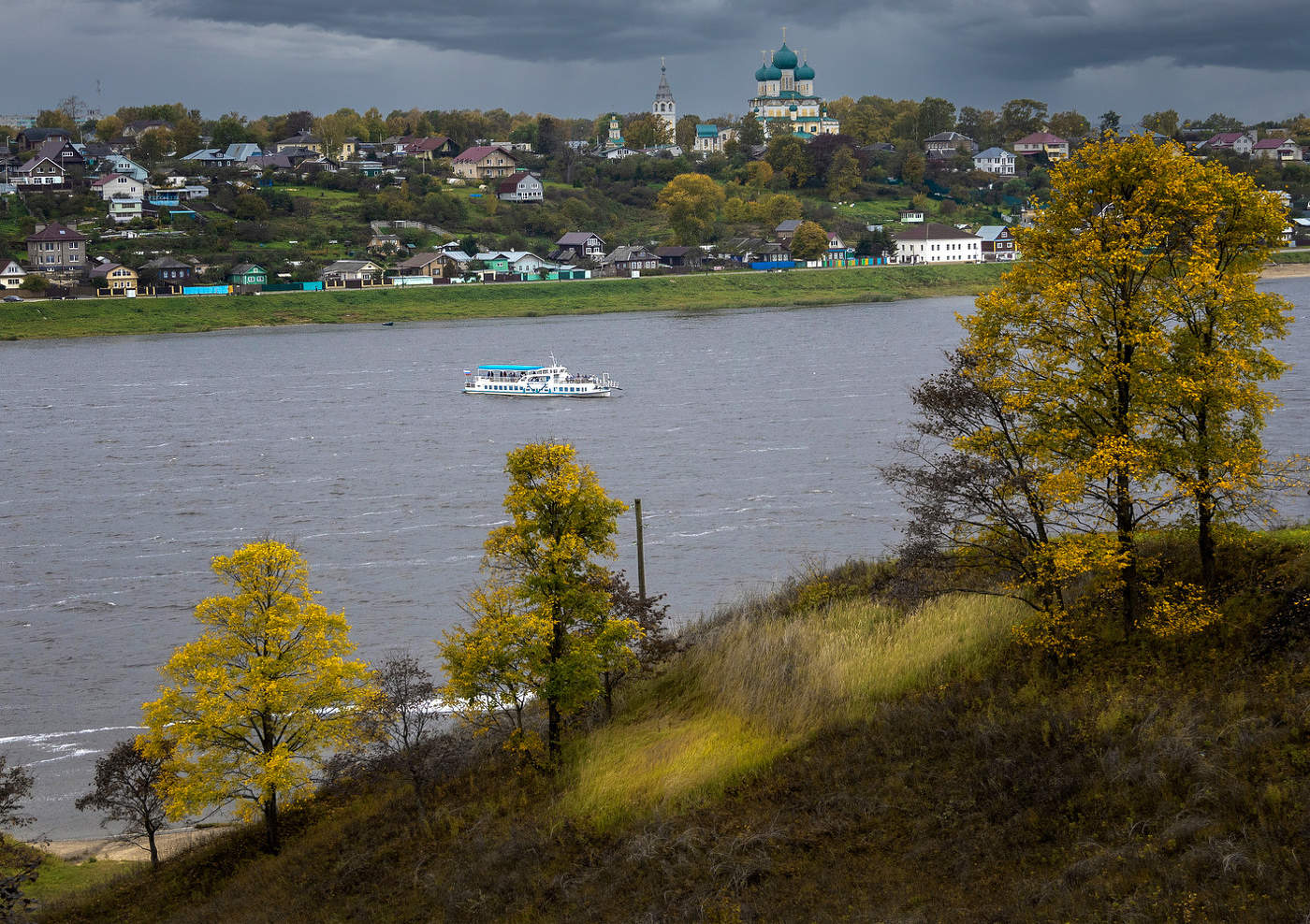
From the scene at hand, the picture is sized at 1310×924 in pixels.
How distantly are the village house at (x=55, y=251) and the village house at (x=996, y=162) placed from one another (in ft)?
417

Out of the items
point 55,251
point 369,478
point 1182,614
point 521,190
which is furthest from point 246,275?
point 1182,614

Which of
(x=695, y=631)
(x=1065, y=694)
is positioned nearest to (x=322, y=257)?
(x=695, y=631)

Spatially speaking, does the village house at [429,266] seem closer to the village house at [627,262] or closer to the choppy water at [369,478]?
the village house at [627,262]

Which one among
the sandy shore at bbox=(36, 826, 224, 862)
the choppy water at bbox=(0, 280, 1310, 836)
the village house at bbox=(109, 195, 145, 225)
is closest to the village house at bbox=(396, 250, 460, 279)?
the village house at bbox=(109, 195, 145, 225)

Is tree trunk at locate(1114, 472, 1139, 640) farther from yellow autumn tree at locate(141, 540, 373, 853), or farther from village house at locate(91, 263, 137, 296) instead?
village house at locate(91, 263, 137, 296)

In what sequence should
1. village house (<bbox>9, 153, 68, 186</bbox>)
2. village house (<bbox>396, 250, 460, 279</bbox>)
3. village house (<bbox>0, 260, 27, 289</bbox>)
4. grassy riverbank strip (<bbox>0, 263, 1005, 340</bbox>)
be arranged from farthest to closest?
village house (<bbox>9, 153, 68, 186</bbox>) → village house (<bbox>396, 250, 460, 279</bbox>) → village house (<bbox>0, 260, 27, 289</bbox>) → grassy riverbank strip (<bbox>0, 263, 1005, 340</bbox>)

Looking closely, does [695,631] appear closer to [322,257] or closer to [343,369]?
[343,369]

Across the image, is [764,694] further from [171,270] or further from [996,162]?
[996,162]

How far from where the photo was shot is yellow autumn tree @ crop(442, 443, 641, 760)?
18969 millimetres

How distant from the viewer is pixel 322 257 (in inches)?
5207

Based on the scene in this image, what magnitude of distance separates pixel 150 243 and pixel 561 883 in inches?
5051

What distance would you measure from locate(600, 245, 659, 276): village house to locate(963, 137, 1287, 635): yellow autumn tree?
397 feet

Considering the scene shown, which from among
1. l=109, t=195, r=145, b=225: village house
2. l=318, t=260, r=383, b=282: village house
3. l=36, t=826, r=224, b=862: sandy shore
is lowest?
l=36, t=826, r=224, b=862: sandy shore

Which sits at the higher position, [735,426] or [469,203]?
[469,203]
